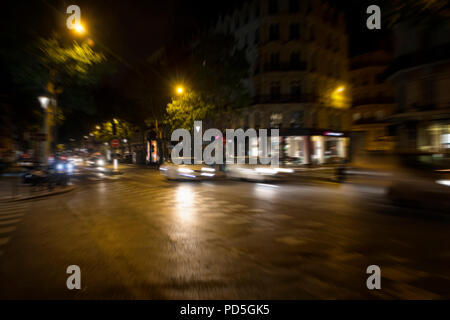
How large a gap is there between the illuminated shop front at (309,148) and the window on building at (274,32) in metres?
11.5

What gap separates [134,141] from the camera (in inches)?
2525

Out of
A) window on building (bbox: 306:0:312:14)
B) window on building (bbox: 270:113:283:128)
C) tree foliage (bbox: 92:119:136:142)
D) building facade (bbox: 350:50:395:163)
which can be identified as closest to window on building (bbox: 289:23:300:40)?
window on building (bbox: 306:0:312:14)

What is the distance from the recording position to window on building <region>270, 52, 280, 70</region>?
33.7 meters

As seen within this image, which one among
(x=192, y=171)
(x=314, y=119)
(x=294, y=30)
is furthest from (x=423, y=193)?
(x=294, y=30)

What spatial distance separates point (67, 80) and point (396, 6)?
1759cm

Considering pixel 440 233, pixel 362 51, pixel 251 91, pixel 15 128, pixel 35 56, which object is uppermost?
pixel 362 51

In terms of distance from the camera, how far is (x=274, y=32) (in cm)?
3372

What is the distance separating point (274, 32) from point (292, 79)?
5.91 m

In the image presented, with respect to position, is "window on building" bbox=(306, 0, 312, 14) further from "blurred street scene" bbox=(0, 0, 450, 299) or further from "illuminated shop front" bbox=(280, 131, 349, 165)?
"illuminated shop front" bbox=(280, 131, 349, 165)

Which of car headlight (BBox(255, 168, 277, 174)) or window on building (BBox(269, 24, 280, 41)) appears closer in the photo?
car headlight (BBox(255, 168, 277, 174))

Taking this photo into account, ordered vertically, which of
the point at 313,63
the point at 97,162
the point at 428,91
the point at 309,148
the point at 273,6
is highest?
the point at 273,6

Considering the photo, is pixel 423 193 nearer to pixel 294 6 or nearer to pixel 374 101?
pixel 294 6
